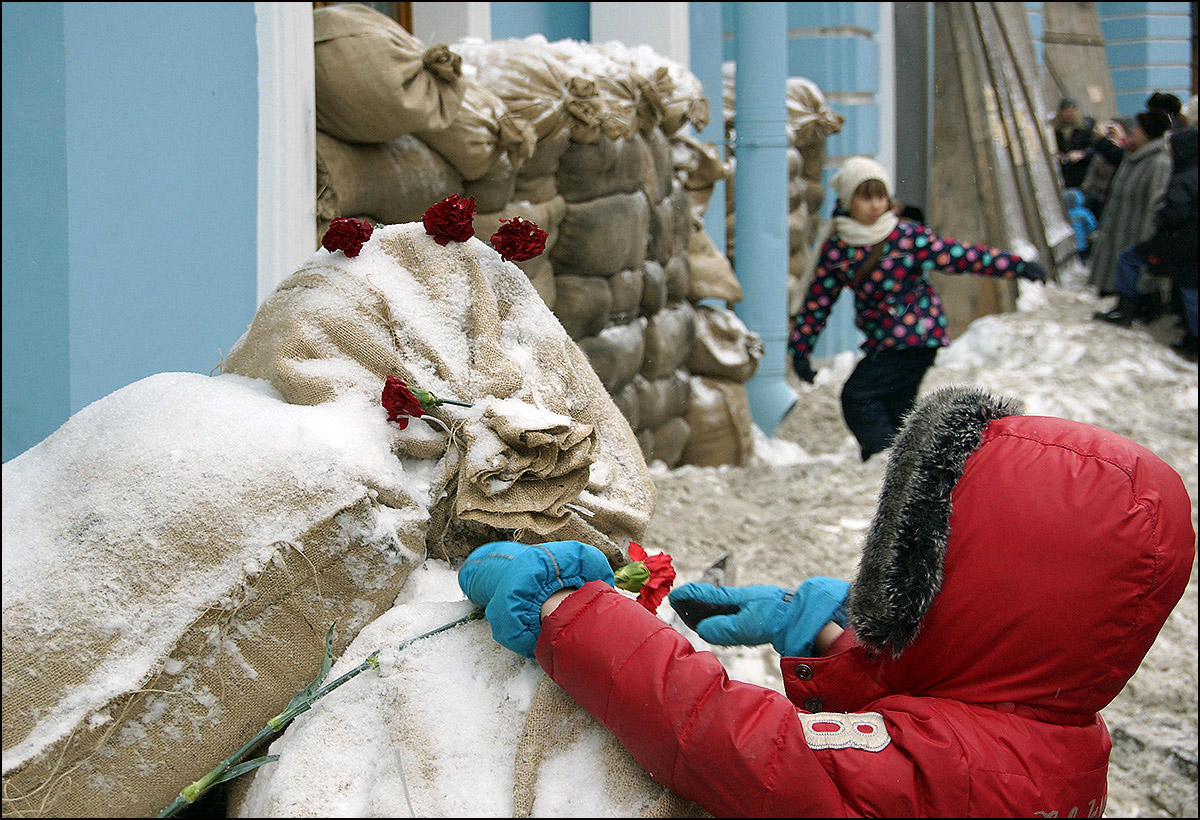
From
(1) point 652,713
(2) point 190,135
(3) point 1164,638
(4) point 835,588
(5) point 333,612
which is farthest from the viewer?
(3) point 1164,638

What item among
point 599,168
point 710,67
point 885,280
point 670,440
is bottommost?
point 670,440

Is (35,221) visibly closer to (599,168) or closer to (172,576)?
(172,576)

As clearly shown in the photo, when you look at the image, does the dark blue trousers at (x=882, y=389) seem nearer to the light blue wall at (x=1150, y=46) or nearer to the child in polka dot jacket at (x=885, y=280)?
the child in polka dot jacket at (x=885, y=280)

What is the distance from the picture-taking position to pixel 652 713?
100 cm

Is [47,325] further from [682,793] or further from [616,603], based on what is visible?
[682,793]

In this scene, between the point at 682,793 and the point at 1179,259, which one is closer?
the point at 682,793

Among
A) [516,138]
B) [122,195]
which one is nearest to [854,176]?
[516,138]

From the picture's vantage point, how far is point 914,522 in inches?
46.3

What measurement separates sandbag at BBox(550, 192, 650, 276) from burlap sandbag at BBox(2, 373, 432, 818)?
7.85ft

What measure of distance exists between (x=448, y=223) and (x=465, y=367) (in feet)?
0.63

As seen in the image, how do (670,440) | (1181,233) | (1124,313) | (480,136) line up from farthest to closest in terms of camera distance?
(1124,313) → (1181,233) → (670,440) → (480,136)

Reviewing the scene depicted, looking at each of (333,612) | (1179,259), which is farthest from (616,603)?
(1179,259)

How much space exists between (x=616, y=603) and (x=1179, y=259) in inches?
226

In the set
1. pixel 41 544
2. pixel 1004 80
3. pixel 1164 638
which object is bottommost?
pixel 1164 638
